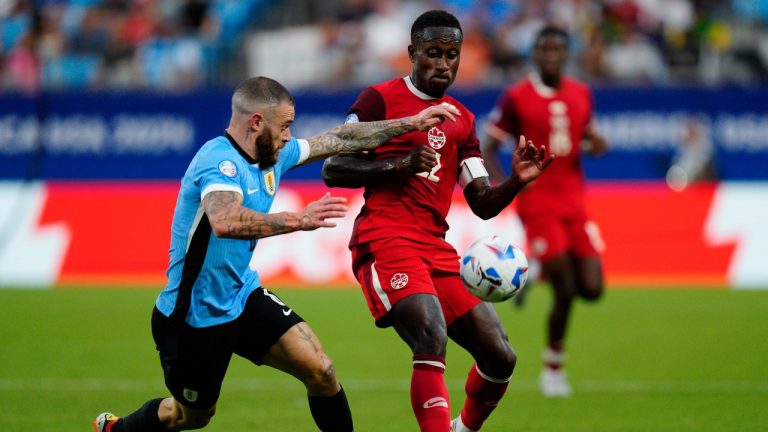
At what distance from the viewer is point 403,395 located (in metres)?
9.77

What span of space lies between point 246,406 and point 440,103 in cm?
326

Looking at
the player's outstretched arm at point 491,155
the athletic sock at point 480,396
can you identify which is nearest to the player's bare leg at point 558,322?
the player's outstretched arm at point 491,155

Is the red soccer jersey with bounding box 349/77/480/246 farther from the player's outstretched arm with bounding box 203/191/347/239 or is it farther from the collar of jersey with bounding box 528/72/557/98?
the collar of jersey with bounding box 528/72/557/98

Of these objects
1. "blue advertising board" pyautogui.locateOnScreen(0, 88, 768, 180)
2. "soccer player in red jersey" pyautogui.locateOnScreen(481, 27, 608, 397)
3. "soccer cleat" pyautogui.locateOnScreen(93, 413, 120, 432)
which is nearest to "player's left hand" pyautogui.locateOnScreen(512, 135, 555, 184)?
"soccer cleat" pyautogui.locateOnScreen(93, 413, 120, 432)

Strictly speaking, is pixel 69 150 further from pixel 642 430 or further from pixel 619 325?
pixel 642 430

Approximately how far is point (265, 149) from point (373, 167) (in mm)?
832

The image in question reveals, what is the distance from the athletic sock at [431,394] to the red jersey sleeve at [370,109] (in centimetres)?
151

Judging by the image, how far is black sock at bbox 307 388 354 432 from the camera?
663 cm

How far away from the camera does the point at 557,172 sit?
35.0 ft

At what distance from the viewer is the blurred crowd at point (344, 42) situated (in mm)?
A: 21797

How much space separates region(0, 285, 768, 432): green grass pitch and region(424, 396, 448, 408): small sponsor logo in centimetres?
182

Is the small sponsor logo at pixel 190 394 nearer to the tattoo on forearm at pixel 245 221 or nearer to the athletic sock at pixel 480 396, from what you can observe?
the tattoo on forearm at pixel 245 221

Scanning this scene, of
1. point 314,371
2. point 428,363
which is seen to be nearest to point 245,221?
point 314,371

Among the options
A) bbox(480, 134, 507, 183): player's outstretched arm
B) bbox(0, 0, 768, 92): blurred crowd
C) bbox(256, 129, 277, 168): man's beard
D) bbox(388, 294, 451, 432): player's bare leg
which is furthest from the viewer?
bbox(0, 0, 768, 92): blurred crowd
